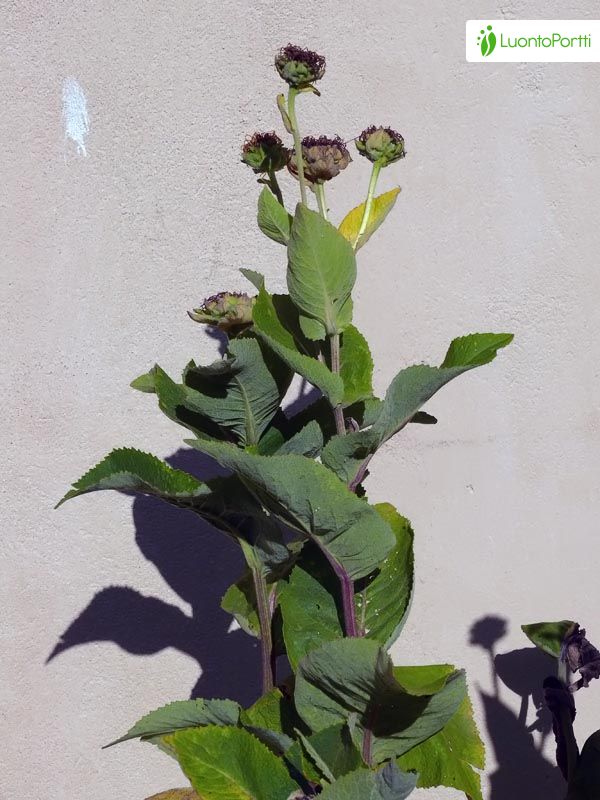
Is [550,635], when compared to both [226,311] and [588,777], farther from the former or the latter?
[226,311]

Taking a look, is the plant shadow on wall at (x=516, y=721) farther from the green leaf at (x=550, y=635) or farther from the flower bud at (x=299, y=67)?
the flower bud at (x=299, y=67)

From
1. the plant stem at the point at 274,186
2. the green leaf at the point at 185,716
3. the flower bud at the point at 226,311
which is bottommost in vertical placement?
the green leaf at the point at 185,716

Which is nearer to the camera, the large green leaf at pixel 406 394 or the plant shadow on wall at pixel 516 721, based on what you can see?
the large green leaf at pixel 406 394

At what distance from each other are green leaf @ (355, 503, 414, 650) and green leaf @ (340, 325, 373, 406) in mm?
130

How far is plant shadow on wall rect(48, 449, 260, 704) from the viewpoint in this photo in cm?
120

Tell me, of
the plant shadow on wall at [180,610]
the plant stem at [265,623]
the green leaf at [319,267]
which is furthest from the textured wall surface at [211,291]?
the green leaf at [319,267]

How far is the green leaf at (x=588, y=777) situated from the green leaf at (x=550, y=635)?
101 mm

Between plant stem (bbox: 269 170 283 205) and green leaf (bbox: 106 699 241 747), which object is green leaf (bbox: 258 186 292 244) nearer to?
plant stem (bbox: 269 170 283 205)

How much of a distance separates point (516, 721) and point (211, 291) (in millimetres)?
730

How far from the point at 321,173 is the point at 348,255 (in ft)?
0.24

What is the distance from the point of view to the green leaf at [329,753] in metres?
0.64

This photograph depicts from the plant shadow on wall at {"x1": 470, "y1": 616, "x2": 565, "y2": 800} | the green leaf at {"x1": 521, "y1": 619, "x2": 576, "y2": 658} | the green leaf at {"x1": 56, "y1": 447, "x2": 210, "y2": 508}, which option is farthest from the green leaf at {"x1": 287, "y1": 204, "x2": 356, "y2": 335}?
the plant shadow on wall at {"x1": 470, "y1": 616, "x2": 565, "y2": 800}

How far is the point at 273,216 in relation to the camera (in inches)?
24.7

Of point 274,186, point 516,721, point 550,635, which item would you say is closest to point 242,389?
point 274,186
